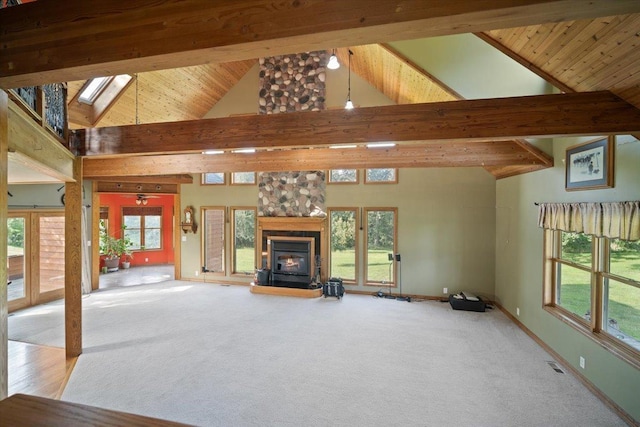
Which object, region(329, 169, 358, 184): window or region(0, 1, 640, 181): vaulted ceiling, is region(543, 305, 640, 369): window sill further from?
region(329, 169, 358, 184): window

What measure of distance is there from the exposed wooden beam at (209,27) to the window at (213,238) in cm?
727

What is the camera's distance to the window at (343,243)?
770cm

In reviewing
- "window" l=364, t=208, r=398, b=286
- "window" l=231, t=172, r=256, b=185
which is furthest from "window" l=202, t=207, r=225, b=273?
"window" l=364, t=208, r=398, b=286

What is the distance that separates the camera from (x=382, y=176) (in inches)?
297

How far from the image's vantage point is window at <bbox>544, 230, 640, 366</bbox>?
312 cm

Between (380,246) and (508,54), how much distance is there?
4.99 meters

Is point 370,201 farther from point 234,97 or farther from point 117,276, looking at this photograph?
point 117,276

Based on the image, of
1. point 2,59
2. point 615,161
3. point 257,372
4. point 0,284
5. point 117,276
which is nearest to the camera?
point 2,59

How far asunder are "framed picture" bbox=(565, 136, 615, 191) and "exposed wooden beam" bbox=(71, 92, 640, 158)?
68 cm

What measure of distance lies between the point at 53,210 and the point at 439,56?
8514mm

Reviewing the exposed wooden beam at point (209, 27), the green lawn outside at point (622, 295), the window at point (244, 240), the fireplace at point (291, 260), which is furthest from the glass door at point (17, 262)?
the green lawn outside at point (622, 295)

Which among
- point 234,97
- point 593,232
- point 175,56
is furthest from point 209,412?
point 234,97

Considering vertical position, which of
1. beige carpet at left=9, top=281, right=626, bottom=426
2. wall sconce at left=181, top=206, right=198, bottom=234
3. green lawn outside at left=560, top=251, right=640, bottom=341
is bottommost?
beige carpet at left=9, top=281, right=626, bottom=426

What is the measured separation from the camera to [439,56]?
425cm
